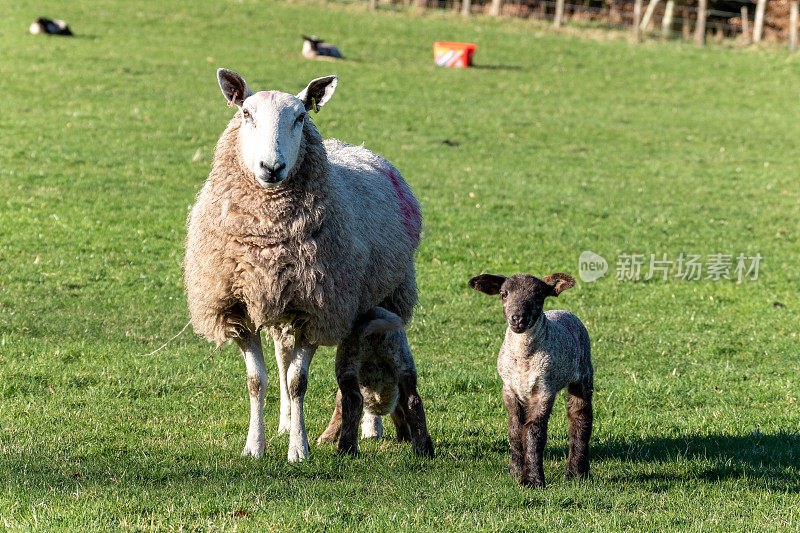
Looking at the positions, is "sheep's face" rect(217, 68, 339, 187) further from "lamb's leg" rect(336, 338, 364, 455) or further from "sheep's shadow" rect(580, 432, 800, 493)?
"sheep's shadow" rect(580, 432, 800, 493)

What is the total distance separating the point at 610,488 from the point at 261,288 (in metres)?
2.75

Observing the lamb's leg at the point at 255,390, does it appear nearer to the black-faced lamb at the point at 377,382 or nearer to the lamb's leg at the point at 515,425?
the black-faced lamb at the point at 377,382

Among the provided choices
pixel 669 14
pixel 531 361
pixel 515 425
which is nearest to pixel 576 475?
pixel 515 425

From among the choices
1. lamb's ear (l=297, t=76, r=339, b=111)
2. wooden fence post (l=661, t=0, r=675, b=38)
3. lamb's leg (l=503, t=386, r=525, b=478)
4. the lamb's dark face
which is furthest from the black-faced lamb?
wooden fence post (l=661, t=0, r=675, b=38)

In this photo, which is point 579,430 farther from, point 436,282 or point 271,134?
point 436,282

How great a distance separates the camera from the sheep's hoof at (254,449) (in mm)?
6894

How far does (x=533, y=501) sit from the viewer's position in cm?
593

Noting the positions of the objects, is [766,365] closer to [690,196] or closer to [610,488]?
[610,488]

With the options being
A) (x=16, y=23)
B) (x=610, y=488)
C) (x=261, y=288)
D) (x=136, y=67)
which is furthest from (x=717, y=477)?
(x=16, y=23)

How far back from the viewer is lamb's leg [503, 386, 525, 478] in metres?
6.28

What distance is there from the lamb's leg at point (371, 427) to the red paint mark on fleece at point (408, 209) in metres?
1.57

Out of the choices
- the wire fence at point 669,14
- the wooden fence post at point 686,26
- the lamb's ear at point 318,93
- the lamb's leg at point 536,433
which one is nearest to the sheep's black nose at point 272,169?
the lamb's ear at point 318,93

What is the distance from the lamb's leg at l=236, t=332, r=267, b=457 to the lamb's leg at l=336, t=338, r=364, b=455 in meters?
0.58

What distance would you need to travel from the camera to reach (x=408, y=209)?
330 inches
